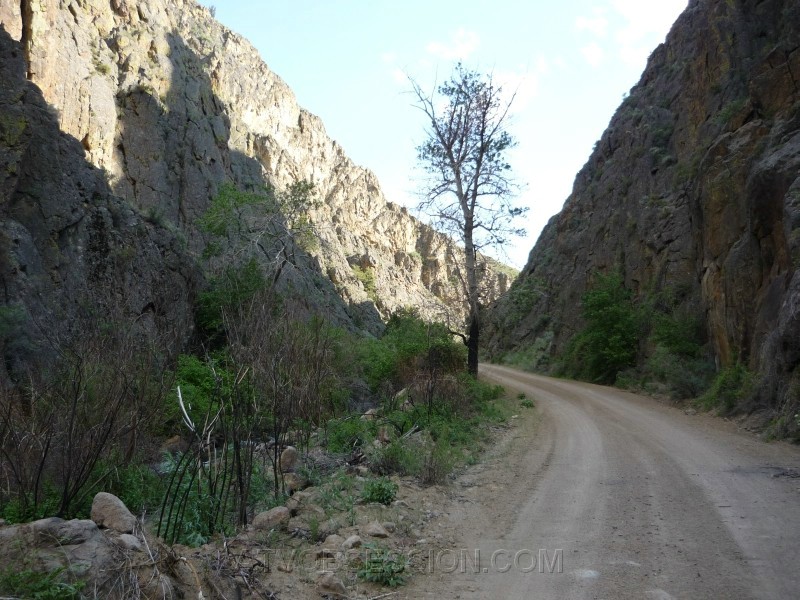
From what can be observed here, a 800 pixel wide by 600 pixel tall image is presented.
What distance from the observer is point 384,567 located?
463 cm

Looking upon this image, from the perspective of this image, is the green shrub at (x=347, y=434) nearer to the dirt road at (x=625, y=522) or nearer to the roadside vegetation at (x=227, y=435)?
the roadside vegetation at (x=227, y=435)

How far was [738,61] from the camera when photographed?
64.5 ft

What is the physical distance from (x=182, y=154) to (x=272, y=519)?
37136 millimetres

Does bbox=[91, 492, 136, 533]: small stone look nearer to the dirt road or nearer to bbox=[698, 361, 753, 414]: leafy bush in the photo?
the dirt road

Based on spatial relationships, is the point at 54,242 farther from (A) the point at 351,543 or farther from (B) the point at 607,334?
(B) the point at 607,334

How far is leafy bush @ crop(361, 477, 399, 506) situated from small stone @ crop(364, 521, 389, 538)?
2.80 ft

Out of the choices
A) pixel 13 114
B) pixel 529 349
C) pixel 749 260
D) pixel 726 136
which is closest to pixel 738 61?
pixel 726 136

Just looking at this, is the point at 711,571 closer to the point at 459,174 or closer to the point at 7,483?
the point at 7,483

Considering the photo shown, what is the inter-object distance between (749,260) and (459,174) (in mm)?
10010

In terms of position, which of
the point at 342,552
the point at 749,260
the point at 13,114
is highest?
the point at 13,114

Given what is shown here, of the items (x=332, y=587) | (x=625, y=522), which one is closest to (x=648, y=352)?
(x=625, y=522)

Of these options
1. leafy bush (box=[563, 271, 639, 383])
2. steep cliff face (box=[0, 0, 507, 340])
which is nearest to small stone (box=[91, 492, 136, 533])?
steep cliff face (box=[0, 0, 507, 340])

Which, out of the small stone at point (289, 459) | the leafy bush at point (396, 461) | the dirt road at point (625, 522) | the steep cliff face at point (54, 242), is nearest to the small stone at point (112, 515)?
the dirt road at point (625, 522)

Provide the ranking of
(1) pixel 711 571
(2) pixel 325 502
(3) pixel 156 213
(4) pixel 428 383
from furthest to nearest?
(3) pixel 156 213
(4) pixel 428 383
(2) pixel 325 502
(1) pixel 711 571
